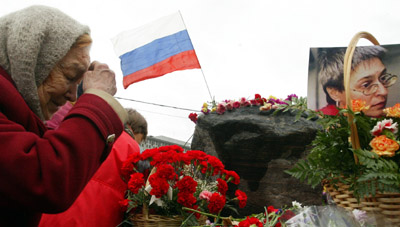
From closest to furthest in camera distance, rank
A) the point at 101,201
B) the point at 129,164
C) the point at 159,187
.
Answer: the point at 159,187 → the point at 101,201 → the point at 129,164

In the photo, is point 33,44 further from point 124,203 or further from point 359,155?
point 124,203

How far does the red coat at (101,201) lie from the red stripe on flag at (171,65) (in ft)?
15.6

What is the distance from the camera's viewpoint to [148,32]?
25.0ft

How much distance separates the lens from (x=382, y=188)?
3.92 ft

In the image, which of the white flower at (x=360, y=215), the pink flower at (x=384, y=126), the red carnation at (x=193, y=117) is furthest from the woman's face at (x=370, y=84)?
the red carnation at (x=193, y=117)

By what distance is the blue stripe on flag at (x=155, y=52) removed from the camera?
24.2 ft

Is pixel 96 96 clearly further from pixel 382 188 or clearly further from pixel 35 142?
pixel 382 188

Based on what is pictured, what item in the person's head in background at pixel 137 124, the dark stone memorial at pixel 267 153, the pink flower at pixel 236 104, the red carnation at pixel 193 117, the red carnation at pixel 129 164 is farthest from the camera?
the red carnation at pixel 193 117

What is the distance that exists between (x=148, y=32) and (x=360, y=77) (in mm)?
6589

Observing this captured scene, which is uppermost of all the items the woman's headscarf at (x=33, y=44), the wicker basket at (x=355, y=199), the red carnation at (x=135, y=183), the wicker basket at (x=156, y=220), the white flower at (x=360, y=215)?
the woman's headscarf at (x=33, y=44)

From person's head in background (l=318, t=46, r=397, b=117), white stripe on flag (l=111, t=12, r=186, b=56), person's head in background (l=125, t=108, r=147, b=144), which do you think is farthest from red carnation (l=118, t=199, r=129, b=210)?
white stripe on flag (l=111, t=12, r=186, b=56)

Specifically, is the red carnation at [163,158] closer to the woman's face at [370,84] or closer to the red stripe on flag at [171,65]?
the woman's face at [370,84]

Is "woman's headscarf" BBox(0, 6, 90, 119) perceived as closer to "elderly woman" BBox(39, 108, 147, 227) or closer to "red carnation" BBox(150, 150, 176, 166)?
"elderly woman" BBox(39, 108, 147, 227)

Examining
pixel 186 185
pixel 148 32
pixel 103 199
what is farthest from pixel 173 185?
pixel 148 32
